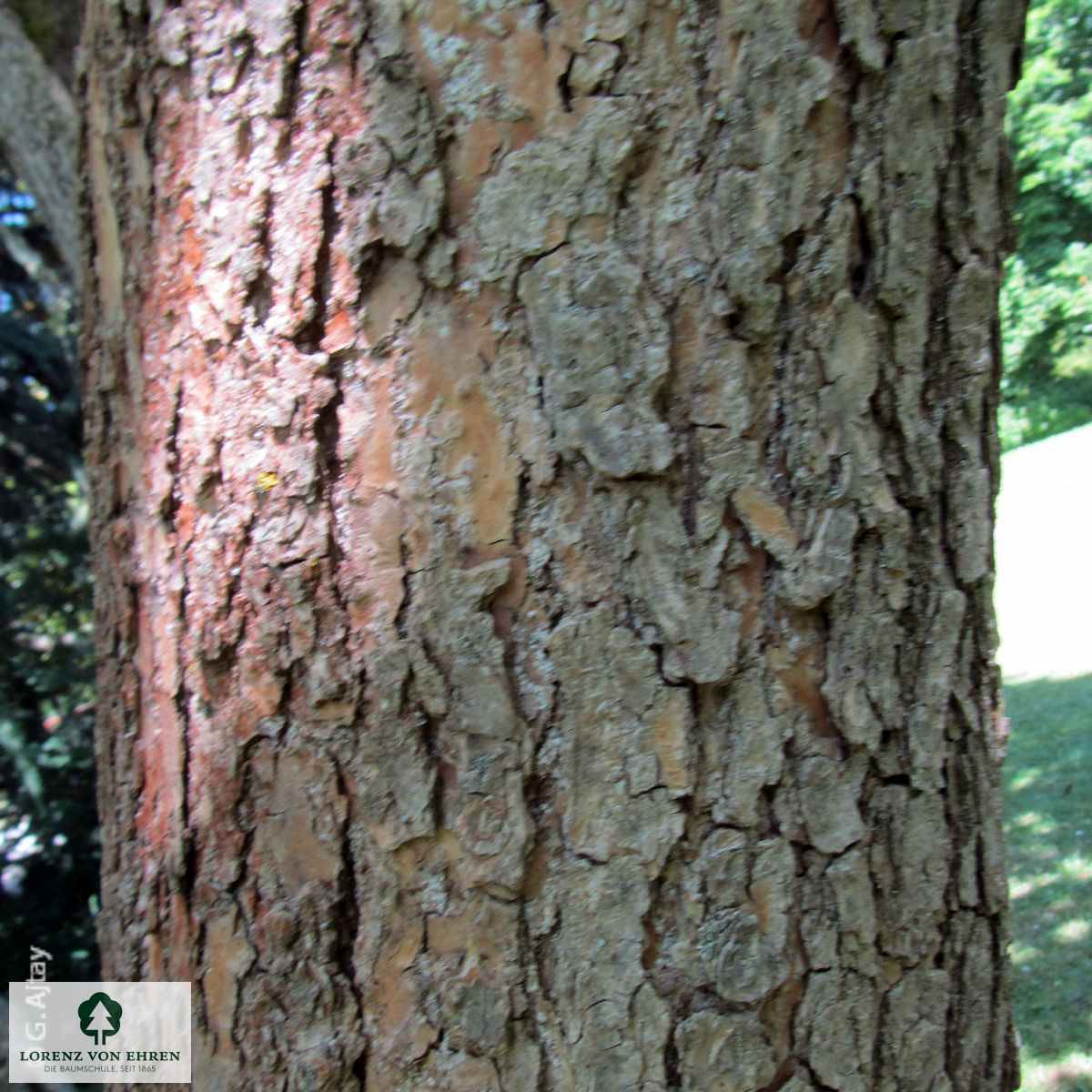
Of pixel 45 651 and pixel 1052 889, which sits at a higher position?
pixel 45 651

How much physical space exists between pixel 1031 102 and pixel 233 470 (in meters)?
21.1

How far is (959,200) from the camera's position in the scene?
98 centimetres

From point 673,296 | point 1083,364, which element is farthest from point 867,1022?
point 1083,364

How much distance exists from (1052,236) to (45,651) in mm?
19540

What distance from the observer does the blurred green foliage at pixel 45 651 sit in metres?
3.85

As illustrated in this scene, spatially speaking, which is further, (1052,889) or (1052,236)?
(1052,236)

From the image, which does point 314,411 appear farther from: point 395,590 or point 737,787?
point 737,787

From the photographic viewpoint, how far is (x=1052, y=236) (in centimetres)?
1795

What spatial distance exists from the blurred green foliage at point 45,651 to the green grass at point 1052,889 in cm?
369

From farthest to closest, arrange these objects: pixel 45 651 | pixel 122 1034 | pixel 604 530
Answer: pixel 45 651
pixel 122 1034
pixel 604 530

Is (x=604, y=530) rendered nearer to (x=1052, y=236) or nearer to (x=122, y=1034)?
(x=122, y=1034)

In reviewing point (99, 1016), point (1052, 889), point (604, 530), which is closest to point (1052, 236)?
point (1052, 889)

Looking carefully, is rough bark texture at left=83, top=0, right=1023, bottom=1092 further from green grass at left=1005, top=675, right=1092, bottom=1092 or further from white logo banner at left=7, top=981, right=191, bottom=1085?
green grass at left=1005, top=675, right=1092, bottom=1092

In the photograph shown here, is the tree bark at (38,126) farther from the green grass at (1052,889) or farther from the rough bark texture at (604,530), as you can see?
the green grass at (1052,889)
